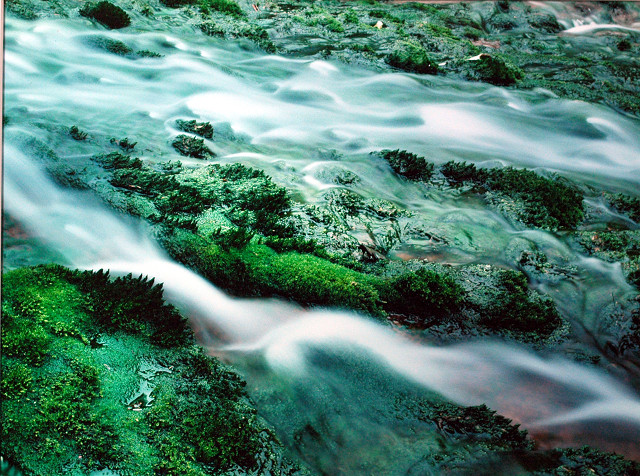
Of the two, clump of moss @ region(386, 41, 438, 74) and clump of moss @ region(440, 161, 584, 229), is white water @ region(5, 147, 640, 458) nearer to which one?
clump of moss @ region(440, 161, 584, 229)

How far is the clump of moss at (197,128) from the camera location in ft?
7.41

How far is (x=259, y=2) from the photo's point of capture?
8.81 ft

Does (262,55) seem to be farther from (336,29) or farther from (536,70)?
(536,70)

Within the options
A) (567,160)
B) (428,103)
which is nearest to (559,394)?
(567,160)

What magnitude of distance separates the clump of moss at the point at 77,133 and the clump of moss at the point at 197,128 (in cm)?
40

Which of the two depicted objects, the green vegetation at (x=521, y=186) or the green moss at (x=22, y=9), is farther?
the green moss at (x=22, y=9)

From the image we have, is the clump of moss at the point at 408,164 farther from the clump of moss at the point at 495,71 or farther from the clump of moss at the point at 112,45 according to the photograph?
the clump of moss at the point at 112,45

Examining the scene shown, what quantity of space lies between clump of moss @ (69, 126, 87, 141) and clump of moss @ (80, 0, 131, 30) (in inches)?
24.7

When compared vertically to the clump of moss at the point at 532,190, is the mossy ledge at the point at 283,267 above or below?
below

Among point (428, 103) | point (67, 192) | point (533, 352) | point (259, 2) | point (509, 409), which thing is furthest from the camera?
point (259, 2)

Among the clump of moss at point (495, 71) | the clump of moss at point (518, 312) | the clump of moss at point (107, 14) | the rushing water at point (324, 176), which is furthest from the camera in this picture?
the clump of moss at point (495, 71)

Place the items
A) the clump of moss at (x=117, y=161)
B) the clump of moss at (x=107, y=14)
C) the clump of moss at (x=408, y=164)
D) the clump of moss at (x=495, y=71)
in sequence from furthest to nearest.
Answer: the clump of moss at (x=495, y=71) < the clump of moss at (x=107, y=14) < the clump of moss at (x=408, y=164) < the clump of moss at (x=117, y=161)

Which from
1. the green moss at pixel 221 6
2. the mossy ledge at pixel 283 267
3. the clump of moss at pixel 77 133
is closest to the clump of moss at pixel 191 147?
the mossy ledge at pixel 283 267

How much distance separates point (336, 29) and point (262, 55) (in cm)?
45
